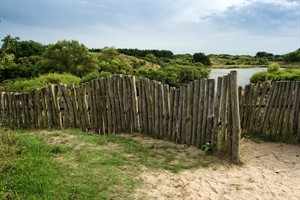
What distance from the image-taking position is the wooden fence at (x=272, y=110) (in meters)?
7.24

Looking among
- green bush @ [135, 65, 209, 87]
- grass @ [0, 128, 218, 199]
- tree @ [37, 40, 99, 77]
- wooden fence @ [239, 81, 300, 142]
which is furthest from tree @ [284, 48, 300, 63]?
grass @ [0, 128, 218, 199]

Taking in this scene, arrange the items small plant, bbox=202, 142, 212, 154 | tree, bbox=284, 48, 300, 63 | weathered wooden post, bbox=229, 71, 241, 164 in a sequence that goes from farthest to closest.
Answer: tree, bbox=284, 48, 300, 63 → small plant, bbox=202, 142, 212, 154 → weathered wooden post, bbox=229, 71, 241, 164

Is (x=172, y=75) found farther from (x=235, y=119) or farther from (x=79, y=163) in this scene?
(x=79, y=163)

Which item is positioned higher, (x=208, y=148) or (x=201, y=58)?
(x=201, y=58)

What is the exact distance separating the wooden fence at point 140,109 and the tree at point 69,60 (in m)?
23.4

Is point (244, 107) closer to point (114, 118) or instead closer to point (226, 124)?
point (226, 124)

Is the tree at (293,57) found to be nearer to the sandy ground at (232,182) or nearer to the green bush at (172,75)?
the green bush at (172,75)

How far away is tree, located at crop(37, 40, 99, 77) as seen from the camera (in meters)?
31.5

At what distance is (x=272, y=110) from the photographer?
24.6ft

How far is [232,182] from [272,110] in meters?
3.28

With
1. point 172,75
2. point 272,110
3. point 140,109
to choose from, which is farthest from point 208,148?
point 172,75

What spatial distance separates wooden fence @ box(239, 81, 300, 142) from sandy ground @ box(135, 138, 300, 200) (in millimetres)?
1268

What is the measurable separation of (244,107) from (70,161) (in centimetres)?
476

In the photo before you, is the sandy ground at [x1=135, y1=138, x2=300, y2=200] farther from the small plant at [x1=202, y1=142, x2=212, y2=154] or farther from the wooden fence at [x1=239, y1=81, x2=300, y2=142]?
the wooden fence at [x1=239, y1=81, x2=300, y2=142]
